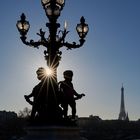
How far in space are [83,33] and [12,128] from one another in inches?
4246

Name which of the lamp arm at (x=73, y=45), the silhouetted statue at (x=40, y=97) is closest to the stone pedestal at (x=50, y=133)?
the silhouetted statue at (x=40, y=97)

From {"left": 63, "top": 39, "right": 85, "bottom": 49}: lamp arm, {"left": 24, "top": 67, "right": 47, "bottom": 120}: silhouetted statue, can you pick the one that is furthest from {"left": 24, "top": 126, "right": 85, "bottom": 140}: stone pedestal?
{"left": 63, "top": 39, "right": 85, "bottom": 49}: lamp arm

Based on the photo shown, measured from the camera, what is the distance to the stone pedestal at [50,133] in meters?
15.9

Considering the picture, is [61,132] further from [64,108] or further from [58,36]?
[58,36]

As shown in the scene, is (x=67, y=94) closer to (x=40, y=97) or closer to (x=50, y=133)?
(x=40, y=97)

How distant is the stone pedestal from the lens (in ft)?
52.1

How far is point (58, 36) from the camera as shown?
1766cm

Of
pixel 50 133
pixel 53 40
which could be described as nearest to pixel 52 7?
pixel 53 40

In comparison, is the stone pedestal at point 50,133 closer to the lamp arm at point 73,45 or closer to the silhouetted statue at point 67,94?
the silhouetted statue at point 67,94

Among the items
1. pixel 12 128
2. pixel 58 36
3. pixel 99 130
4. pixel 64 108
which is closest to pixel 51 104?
pixel 64 108

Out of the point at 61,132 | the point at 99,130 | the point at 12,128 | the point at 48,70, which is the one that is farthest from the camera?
the point at 99,130

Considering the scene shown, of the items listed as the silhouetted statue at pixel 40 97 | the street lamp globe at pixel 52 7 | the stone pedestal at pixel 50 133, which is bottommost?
the stone pedestal at pixel 50 133

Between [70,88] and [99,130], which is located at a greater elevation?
[99,130]

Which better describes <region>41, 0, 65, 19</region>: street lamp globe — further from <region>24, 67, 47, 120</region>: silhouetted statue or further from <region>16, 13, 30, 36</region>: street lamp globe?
<region>24, 67, 47, 120</region>: silhouetted statue
